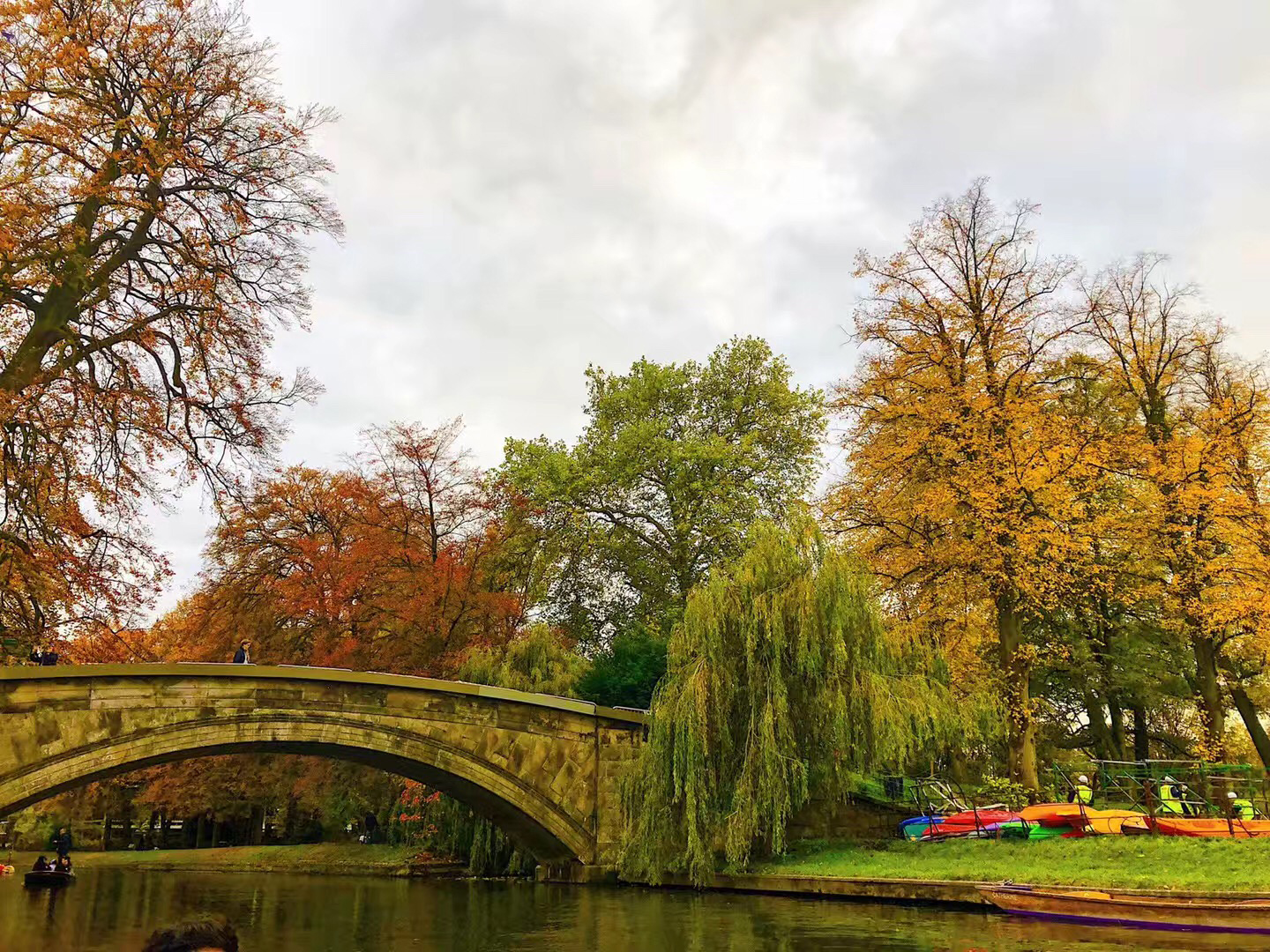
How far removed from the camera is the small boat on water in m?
23.4

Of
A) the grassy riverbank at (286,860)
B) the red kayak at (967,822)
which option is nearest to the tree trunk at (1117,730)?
the red kayak at (967,822)

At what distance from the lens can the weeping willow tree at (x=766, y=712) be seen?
16016 mm

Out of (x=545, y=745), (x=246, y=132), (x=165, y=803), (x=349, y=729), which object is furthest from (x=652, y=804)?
(x=165, y=803)

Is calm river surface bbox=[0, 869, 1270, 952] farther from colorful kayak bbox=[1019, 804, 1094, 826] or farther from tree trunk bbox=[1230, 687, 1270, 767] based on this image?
tree trunk bbox=[1230, 687, 1270, 767]

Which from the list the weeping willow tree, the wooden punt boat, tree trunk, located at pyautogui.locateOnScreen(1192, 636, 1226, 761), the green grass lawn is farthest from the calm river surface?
tree trunk, located at pyautogui.locateOnScreen(1192, 636, 1226, 761)

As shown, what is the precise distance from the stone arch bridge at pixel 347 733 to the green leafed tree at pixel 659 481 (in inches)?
328

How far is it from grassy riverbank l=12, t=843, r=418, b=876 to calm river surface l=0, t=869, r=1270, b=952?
23.9 ft

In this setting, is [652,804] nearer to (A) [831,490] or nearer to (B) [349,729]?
(B) [349,729]

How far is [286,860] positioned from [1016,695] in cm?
2364

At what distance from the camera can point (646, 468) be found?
30078 mm

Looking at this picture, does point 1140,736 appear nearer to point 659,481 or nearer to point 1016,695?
point 1016,695

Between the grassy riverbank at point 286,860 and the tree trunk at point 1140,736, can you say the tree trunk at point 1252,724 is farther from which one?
the grassy riverbank at point 286,860

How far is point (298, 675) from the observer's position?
17266mm

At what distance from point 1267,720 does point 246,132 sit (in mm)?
30942
